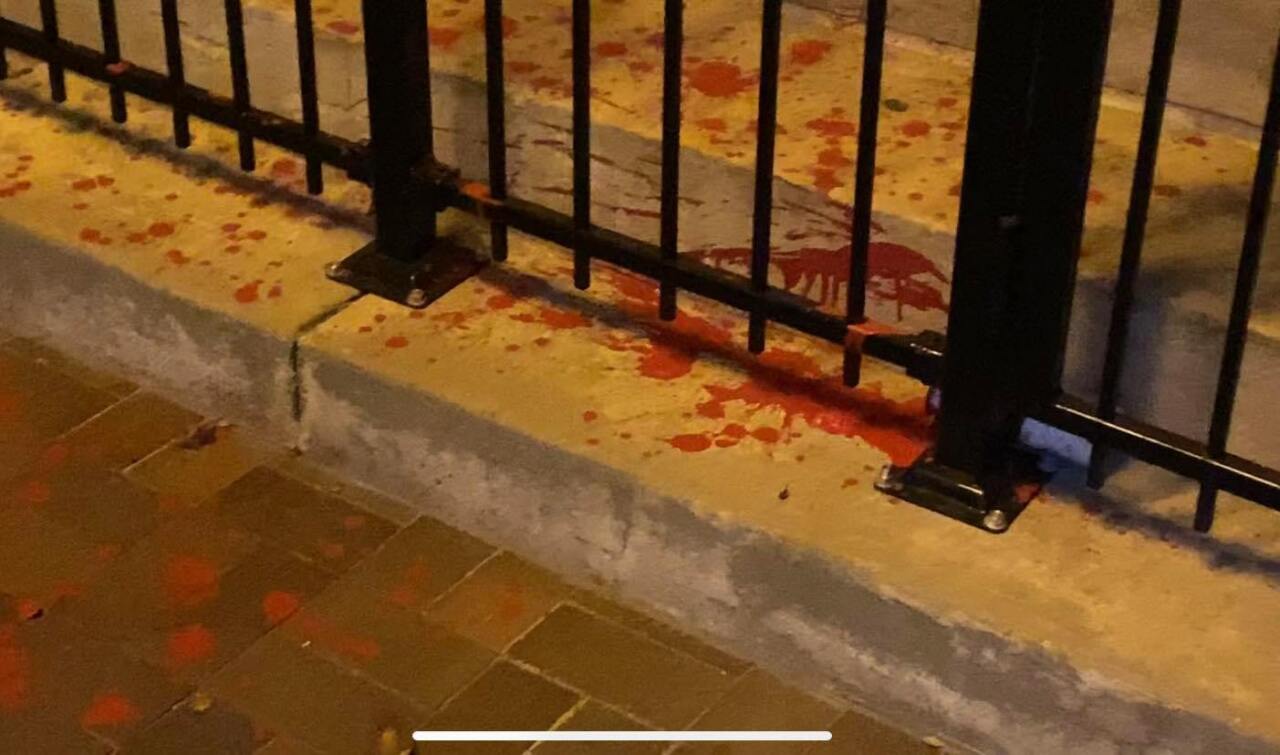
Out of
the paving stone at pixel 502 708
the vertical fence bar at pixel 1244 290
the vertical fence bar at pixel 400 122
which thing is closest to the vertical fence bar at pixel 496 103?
the vertical fence bar at pixel 400 122

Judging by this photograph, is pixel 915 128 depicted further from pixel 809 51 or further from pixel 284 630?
pixel 284 630

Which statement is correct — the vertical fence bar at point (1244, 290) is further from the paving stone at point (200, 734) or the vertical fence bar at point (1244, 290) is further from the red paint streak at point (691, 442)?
the paving stone at point (200, 734)

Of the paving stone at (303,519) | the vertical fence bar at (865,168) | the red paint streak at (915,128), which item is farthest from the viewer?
the red paint streak at (915,128)

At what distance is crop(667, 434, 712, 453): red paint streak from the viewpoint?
2.40 m

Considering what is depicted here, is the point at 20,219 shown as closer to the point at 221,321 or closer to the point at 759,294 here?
the point at 221,321

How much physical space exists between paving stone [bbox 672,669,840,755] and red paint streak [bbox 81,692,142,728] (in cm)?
70

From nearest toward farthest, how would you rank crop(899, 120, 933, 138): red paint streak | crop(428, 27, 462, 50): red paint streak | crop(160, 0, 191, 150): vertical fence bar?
crop(899, 120, 933, 138): red paint streak, crop(160, 0, 191, 150): vertical fence bar, crop(428, 27, 462, 50): red paint streak

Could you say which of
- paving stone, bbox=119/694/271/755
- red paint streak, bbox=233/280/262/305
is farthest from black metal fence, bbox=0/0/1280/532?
paving stone, bbox=119/694/271/755

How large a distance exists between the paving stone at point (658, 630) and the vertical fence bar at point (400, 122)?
0.65 meters

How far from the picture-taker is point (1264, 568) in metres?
2.19

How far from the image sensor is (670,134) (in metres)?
2.42

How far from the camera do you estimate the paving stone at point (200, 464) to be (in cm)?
265

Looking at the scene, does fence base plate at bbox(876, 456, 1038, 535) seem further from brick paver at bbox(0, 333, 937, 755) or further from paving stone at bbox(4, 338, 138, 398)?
paving stone at bbox(4, 338, 138, 398)

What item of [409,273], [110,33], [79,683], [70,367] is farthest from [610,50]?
[79,683]
